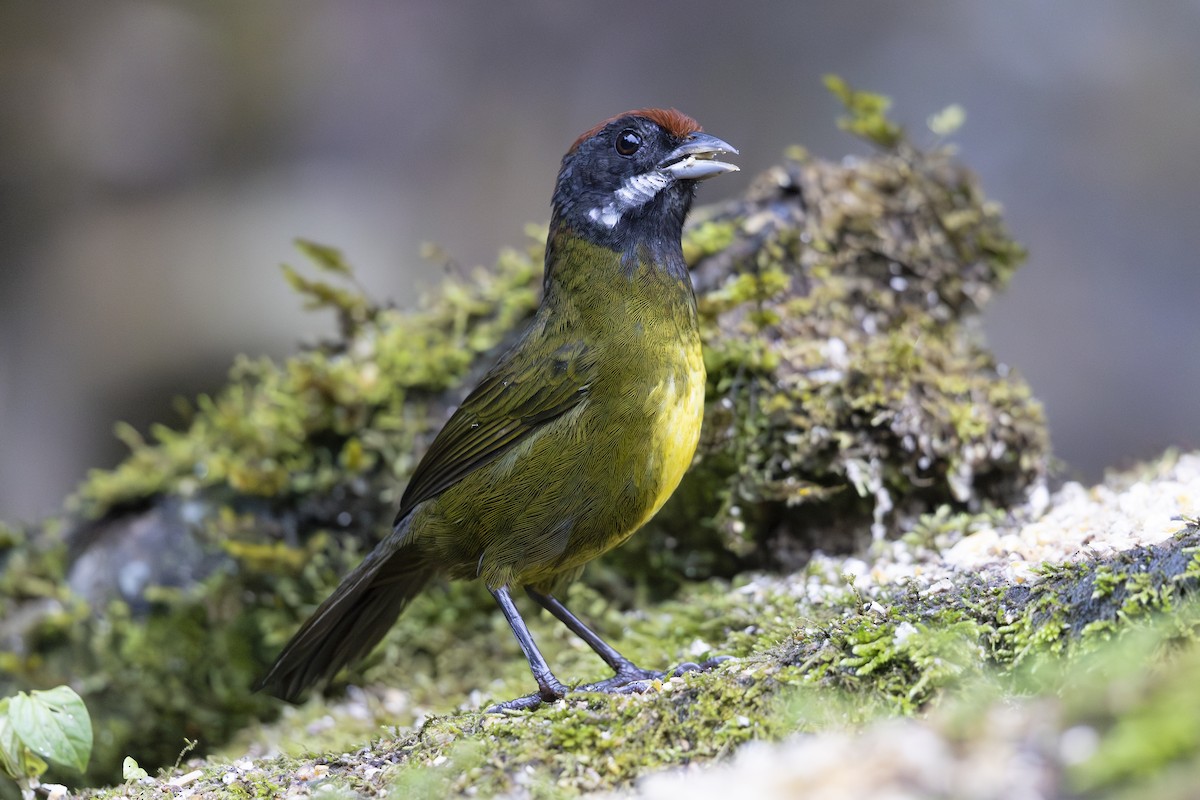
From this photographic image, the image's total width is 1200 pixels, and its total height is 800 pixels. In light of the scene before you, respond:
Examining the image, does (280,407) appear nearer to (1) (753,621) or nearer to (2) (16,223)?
(1) (753,621)

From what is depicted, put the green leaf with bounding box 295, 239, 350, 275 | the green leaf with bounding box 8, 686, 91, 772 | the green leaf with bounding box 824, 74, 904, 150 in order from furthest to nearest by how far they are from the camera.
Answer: the green leaf with bounding box 295, 239, 350, 275 < the green leaf with bounding box 824, 74, 904, 150 < the green leaf with bounding box 8, 686, 91, 772

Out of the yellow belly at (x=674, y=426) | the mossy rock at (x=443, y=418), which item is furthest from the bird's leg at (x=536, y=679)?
the mossy rock at (x=443, y=418)

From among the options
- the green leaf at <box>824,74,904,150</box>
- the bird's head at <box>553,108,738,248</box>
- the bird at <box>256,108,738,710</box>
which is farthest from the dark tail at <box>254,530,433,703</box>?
the green leaf at <box>824,74,904,150</box>

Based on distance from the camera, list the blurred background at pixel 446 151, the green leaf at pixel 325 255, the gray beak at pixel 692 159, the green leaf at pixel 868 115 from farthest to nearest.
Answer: the blurred background at pixel 446 151
the green leaf at pixel 325 255
the green leaf at pixel 868 115
the gray beak at pixel 692 159

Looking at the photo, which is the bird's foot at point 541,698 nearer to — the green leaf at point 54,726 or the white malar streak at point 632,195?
the green leaf at point 54,726

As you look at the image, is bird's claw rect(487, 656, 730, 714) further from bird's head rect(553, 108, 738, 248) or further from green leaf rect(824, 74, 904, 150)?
green leaf rect(824, 74, 904, 150)

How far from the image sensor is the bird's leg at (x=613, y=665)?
2.92 metres

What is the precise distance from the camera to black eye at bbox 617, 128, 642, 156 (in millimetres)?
3473

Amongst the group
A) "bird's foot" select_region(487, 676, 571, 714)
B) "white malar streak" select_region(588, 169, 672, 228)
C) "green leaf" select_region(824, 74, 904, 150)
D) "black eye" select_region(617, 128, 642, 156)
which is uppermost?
"green leaf" select_region(824, 74, 904, 150)

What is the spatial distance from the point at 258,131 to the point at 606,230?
21.6ft

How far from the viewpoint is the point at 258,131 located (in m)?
8.95

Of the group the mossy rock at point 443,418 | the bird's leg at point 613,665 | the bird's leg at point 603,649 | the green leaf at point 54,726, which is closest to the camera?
the green leaf at point 54,726

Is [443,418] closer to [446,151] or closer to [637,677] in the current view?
[637,677]

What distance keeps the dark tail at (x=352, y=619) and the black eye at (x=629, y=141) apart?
1.57 metres
